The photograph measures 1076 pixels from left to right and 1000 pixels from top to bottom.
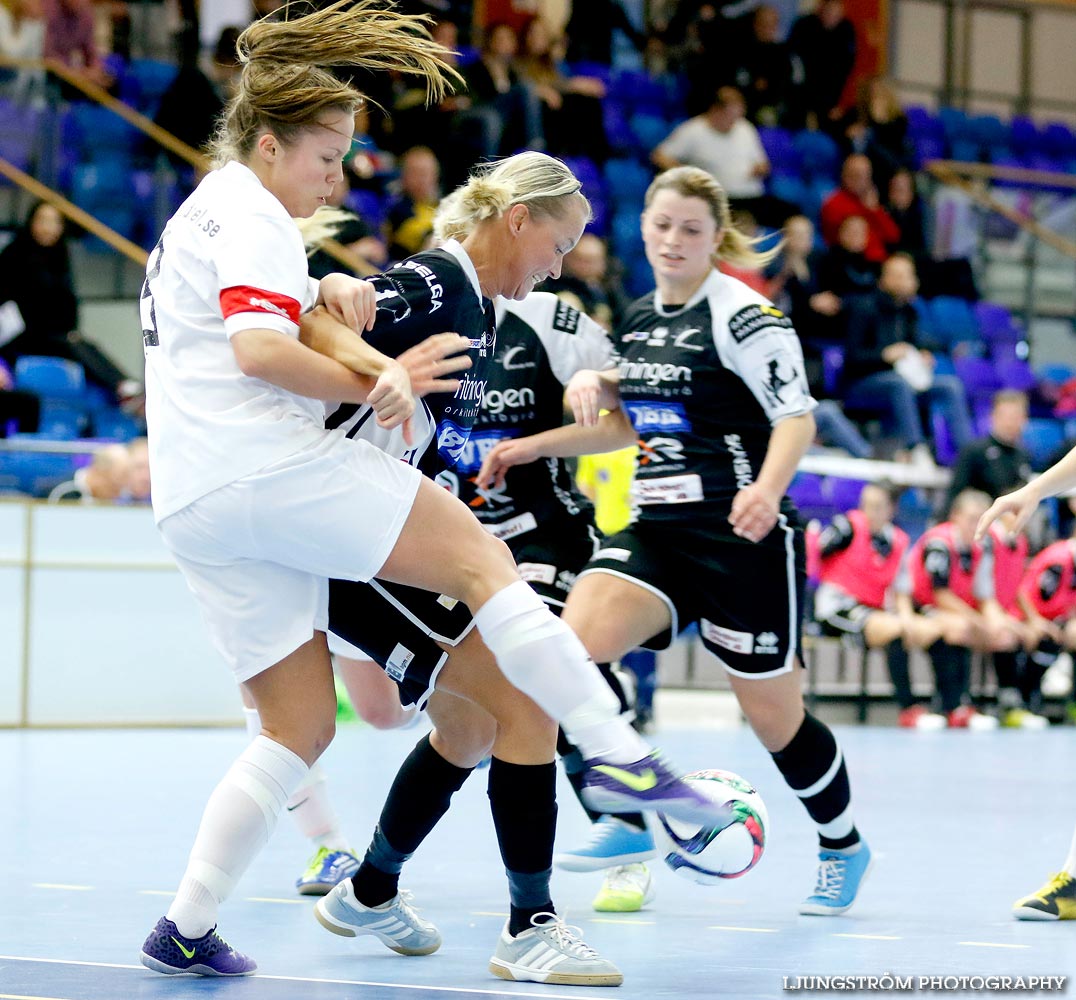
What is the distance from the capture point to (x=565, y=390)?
15.0 ft

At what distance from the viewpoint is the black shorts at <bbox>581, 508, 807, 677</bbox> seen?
165 inches

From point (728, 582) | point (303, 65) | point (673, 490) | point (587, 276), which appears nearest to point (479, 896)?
point (728, 582)

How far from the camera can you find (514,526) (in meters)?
4.48

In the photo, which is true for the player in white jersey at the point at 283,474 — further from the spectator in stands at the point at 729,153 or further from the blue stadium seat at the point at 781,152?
the blue stadium seat at the point at 781,152

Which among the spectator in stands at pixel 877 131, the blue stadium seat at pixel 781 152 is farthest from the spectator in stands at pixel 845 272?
the blue stadium seat at pixel 781 152

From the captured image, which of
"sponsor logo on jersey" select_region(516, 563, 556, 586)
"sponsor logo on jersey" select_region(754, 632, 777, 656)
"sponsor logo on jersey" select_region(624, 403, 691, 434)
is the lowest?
"sponsor logo on jersey" select_region(754, 632, 777, 656)

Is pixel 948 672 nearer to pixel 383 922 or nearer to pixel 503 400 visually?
pixel 503 400

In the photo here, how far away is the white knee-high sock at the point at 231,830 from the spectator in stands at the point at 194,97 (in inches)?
347

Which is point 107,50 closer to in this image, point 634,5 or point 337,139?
point 634,5

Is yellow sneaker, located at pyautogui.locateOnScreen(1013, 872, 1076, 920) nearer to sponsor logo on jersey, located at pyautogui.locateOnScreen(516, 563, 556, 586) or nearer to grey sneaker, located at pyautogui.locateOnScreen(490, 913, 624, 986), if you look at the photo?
grey sneaker, located at pyautogui.locateOnScreen(490, 913, 624, 986)

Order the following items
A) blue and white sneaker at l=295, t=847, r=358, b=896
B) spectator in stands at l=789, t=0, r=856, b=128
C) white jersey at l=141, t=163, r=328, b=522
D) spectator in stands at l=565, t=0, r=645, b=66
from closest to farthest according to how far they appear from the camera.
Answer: white jersey at l=141, t=163, r=328, b=522 < blue and white sneaker at l=295, t=847, r=358, b=896 < spectator in stands at l=565, t=0, r=645, b=66 < spectator in stands at l=789, t=0, r=856, b=128

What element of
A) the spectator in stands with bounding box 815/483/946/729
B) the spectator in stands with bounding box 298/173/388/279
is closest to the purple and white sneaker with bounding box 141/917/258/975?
the spectator in stands with bounding box 298/173/388/279

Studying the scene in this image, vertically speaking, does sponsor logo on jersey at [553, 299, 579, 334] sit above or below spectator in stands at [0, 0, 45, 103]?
below

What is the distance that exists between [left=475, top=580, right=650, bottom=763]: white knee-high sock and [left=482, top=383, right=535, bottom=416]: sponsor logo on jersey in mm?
1450
